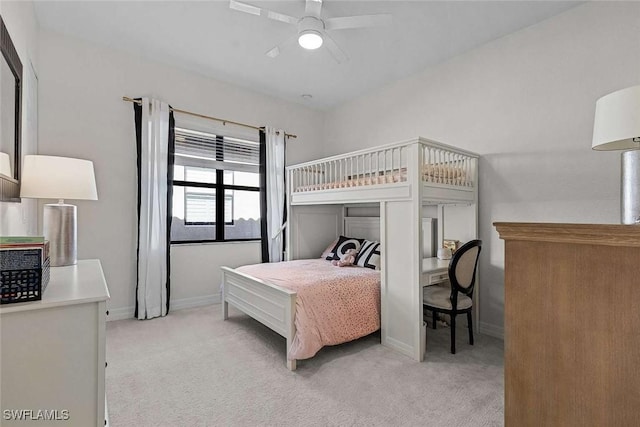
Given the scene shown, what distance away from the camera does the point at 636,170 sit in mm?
1801

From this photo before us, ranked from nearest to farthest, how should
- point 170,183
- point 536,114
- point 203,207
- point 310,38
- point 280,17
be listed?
point 280,17
point 310,38
point 536,114
point 170,183
point 203,207

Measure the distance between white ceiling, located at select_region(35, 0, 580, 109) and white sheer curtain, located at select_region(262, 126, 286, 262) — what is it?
818 millimetres

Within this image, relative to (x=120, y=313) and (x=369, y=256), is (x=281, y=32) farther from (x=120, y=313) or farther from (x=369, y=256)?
(x=120, y=313)

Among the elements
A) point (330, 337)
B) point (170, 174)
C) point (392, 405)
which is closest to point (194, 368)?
point (330, 337)

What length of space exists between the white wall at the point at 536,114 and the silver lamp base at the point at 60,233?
131 inches

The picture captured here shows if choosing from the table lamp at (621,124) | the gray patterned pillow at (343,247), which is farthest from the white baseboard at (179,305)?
the table lamp at (621,124)

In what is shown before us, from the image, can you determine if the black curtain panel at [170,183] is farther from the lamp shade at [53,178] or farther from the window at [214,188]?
the lamp shade at [53,178]

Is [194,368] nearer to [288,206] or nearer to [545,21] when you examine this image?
[288,206]

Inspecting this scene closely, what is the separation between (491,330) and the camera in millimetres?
2994

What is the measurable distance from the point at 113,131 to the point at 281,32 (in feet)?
6.65

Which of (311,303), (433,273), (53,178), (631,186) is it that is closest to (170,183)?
(53,178)

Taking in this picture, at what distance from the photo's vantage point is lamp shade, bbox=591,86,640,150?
4.29 ft

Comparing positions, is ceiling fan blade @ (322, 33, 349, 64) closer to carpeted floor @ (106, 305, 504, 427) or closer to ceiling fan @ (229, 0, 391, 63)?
ceiling fan @ (229, 0, 391, 63)

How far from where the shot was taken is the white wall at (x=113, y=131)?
3.00m
